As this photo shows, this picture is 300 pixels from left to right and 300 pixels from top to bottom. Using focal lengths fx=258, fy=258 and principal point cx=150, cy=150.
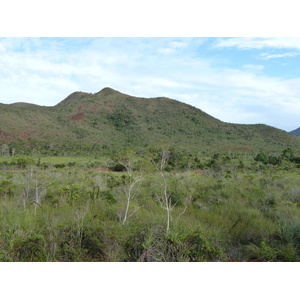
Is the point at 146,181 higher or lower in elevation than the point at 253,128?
lower

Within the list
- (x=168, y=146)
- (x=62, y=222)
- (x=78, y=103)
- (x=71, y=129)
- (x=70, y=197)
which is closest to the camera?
(x=62, y=222)

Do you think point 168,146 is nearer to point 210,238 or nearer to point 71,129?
point 210,238

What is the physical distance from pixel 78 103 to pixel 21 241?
252 feet

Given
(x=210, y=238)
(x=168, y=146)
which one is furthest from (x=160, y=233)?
(x=168, y=146)

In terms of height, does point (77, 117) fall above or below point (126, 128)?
above

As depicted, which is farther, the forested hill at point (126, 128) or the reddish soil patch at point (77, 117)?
the reddish soil patch at point (77, 117)

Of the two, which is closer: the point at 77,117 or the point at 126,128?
the point at 126,128

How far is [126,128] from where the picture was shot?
6159 cm

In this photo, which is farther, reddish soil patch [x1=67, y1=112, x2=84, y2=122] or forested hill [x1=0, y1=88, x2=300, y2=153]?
reddish soil patch [x1=67, y1=112, x2=84, y2=122]

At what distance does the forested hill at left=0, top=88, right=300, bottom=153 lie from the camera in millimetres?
43844

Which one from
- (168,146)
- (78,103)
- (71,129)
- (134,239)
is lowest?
(134,239)

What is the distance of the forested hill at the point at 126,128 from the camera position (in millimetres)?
43844

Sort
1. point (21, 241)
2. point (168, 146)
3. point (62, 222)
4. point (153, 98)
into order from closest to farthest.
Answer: point (21, 241), point (62, 222), point (168, 146), point (153, 98)

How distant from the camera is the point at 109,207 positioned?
16.7 ft
